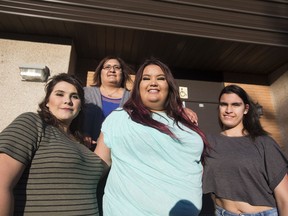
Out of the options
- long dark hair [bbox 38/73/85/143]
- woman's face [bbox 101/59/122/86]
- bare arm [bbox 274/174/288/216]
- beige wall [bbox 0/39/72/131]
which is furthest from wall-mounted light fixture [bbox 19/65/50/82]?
bare arm [bbox 274/174/288/216]

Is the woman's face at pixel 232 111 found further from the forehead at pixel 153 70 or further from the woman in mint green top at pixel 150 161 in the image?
the forehead at pixel 153 70

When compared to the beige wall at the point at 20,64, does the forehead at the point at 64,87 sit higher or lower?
lower

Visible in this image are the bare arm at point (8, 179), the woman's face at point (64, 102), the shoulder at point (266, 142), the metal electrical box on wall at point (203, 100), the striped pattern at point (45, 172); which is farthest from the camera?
the metal electrical box on wall at point (203, 100)

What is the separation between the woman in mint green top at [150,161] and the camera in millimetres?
1363

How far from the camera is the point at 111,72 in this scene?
2.66 meters

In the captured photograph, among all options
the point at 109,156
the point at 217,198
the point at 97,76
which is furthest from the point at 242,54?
the point at 109,156

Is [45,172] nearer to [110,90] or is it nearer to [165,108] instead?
[165,108]

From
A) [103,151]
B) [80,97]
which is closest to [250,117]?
[103,151]

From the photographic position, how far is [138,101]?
5.96 ft

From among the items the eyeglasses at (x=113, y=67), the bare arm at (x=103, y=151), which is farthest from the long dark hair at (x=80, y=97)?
the eyeglasses at (x=113, y=67)

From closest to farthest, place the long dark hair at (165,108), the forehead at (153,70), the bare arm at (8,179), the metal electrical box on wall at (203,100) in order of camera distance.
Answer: the bare arm at (8,179), the long dark hair at (165,108), the forehead at (153,70), the metal electrical box on wall at (203,100)

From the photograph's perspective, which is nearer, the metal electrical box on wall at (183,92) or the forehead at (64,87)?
the forehead at (64,87)

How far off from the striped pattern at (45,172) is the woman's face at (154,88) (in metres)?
0.62

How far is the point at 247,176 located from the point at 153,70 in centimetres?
111
